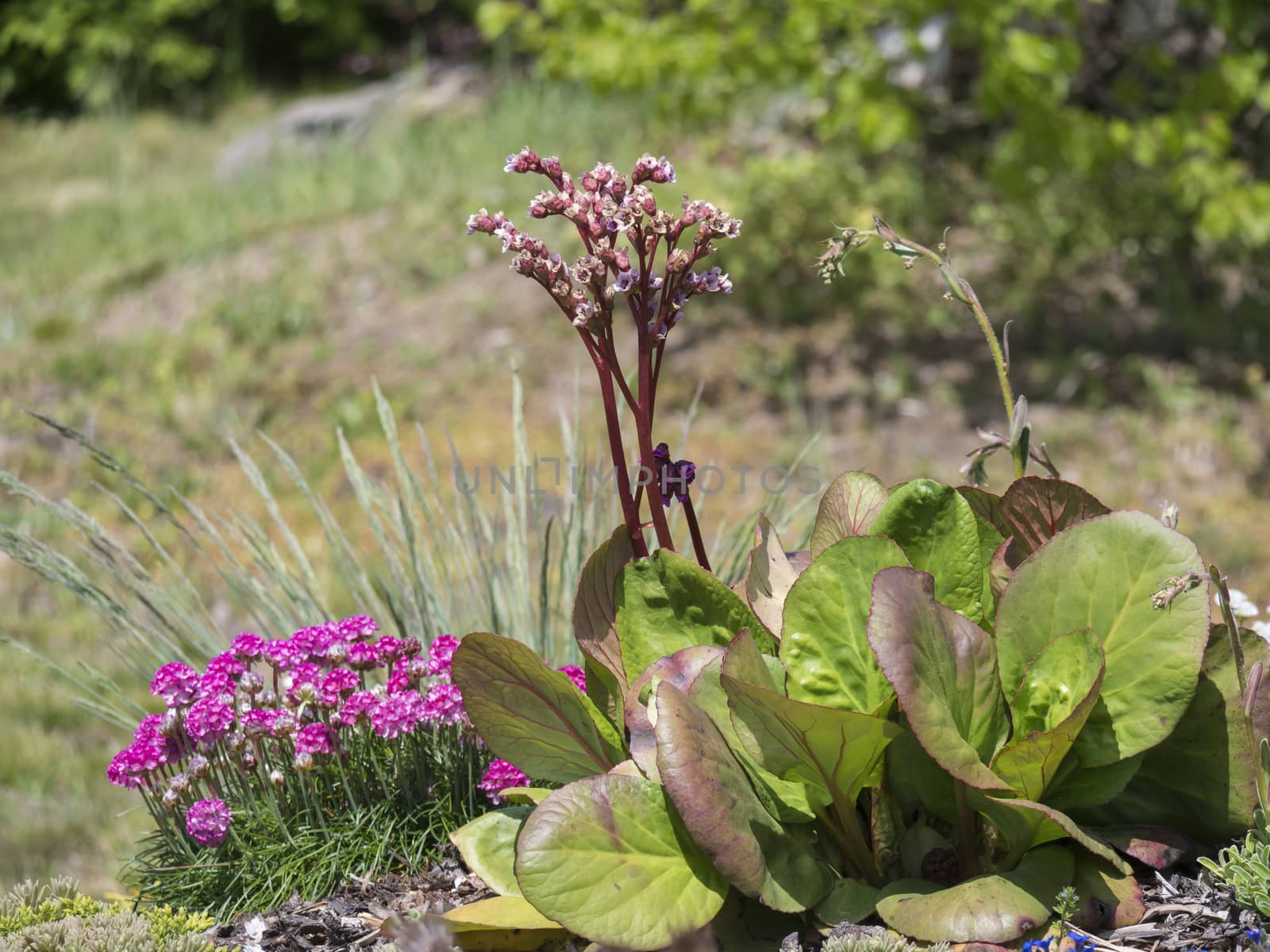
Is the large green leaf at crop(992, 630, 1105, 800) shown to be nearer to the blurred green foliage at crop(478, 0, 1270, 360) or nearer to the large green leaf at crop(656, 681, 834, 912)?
the large green leaf at crop(656, 681, 834, 912)

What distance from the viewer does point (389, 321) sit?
565 centimetres

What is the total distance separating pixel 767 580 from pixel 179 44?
36.4 feet

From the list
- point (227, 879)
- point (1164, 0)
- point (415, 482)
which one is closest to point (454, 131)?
point (1164, 0)

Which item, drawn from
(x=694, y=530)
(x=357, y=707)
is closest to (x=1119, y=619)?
(x=694, y=530)

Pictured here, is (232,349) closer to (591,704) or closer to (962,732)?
(591,704)

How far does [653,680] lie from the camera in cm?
146

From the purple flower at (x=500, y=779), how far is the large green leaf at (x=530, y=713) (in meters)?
0.11

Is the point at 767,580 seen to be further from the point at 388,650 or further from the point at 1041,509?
the point at 388,650

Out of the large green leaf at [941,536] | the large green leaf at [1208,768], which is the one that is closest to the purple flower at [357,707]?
the large green leaf at [941,536]

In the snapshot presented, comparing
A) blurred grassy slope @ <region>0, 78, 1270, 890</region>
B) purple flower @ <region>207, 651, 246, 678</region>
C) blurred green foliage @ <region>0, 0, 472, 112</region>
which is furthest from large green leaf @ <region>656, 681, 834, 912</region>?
blurred green foliage @ <region>0, 0, 472, 112</region>

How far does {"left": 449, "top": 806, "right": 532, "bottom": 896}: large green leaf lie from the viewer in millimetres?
1463


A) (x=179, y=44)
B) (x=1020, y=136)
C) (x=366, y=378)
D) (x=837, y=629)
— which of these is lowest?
(x=366, y=378)

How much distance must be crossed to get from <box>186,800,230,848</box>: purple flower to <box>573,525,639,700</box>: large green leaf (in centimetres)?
52

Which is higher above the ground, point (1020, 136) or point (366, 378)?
point (1020, 136)
